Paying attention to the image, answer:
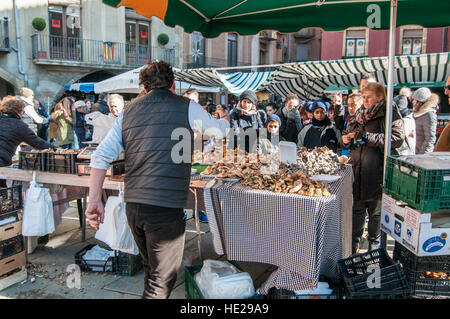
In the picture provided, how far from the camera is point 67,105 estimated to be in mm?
8727

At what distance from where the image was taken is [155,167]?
212 centimetres

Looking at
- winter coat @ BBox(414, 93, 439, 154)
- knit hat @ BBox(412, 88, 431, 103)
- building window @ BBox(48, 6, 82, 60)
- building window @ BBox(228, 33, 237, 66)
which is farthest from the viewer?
building window @ BBox(228, 33, 237, 66)

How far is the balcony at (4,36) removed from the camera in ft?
48.4

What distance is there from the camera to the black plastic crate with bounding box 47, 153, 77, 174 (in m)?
3.54

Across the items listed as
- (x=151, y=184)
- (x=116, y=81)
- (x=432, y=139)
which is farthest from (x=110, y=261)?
(x=116, y=81)

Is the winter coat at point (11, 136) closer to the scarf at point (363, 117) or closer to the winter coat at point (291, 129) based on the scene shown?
the scarf at point (363, 117)

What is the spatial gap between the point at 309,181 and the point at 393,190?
721mm

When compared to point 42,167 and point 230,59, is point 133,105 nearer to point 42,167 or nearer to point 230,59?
point 42,167

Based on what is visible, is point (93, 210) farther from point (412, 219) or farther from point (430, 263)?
point (430, 263)

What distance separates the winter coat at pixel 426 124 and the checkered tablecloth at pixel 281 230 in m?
2.88

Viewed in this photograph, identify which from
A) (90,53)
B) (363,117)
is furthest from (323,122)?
(90,53)

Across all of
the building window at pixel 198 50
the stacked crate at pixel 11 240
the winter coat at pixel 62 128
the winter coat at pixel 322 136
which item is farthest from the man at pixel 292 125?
the building window at pixel 198 50

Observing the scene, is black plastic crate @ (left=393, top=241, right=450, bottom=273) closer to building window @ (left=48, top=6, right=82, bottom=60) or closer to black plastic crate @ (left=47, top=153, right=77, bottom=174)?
black plastic crate @ (left=47, top=153, right=77, bottom=174)

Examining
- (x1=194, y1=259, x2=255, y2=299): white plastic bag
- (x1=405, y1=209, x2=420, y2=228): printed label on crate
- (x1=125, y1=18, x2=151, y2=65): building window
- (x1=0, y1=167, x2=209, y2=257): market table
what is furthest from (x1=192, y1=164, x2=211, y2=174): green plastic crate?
(x1=125, y1=18, x2=151, y2=65): building window
